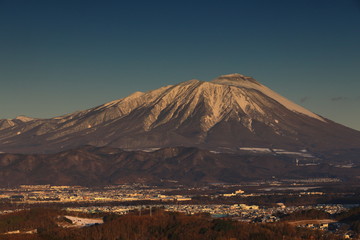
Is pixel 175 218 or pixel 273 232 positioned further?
Answer: pixel 175 218

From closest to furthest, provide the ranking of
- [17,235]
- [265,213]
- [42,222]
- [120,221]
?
[17,235], [120,221], [42,222], [265,213]

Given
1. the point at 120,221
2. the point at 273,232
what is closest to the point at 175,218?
the point at 120,221

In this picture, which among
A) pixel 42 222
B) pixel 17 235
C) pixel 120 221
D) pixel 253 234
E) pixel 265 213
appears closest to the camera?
pixel 253 234

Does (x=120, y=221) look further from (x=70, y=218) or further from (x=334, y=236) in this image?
(x=334, y=236)

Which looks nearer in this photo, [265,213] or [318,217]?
[318,217]

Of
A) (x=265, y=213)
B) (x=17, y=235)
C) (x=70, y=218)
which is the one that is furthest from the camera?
(x=265, y=213)

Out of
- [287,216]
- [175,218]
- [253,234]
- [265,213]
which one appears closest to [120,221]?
[175,218]

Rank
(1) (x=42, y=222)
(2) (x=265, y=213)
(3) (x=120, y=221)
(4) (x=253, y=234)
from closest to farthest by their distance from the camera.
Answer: (4) (x=253, y=234) < (3) (x=120, y=221) < (1) (x=42, y=222) < (2) (x=265, y=213)

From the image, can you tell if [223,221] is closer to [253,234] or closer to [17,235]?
[253,234]
